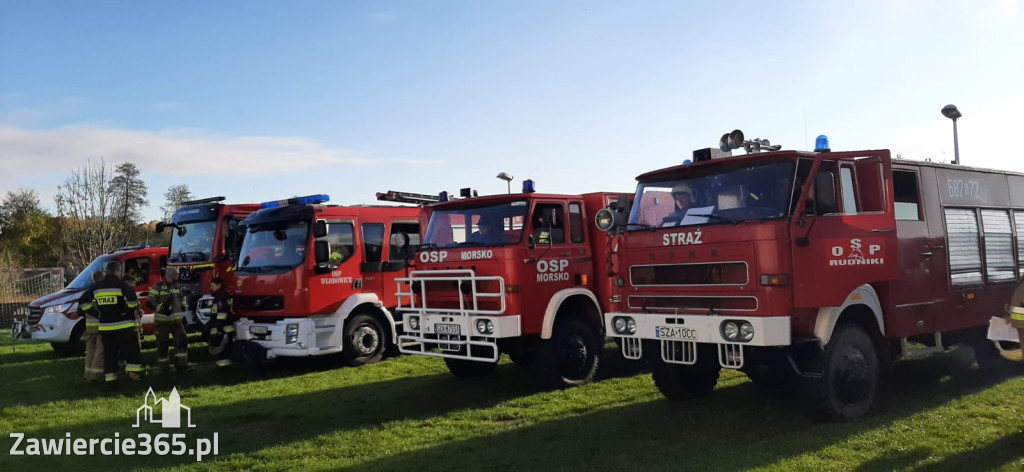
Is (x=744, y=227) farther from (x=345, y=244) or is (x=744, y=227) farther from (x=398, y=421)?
(x=345, y=244)

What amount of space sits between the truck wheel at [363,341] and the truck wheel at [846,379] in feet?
23.6

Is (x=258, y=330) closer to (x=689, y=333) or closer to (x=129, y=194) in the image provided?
(x=689, y=333)

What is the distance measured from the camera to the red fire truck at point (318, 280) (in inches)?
421

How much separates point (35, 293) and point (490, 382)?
20.0 metres

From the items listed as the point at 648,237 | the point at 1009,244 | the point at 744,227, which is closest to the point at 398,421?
the point at 648,237

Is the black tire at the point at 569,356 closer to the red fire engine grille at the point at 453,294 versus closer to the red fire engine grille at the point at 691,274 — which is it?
the red fire engine grille at the point at 453,294

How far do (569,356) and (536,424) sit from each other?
1.85 metres

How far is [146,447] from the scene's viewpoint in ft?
23.2

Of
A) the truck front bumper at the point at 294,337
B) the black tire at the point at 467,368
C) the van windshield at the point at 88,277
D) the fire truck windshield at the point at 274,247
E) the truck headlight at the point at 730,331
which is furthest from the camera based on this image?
the van windshield at the point at 88,277

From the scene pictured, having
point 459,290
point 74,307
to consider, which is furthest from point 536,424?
point 74,307

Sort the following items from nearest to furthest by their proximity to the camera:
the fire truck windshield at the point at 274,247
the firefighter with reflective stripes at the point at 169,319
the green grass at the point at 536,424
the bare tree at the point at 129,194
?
the green grass at the point at 536,424 < the fire truck windshield at the point at 274,247 < the firefighter with reflective stripes at the point at 169,319 < the bare tree at the point at 129,194

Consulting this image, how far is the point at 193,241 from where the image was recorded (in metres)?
13.3

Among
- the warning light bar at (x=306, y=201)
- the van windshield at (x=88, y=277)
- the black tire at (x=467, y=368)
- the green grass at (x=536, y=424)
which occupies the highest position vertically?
the warning light bar at (x=306, y=201)

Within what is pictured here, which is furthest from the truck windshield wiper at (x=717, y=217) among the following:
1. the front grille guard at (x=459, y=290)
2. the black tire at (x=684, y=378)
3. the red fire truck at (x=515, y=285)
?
the front grille guard at (x=459, y=290)
